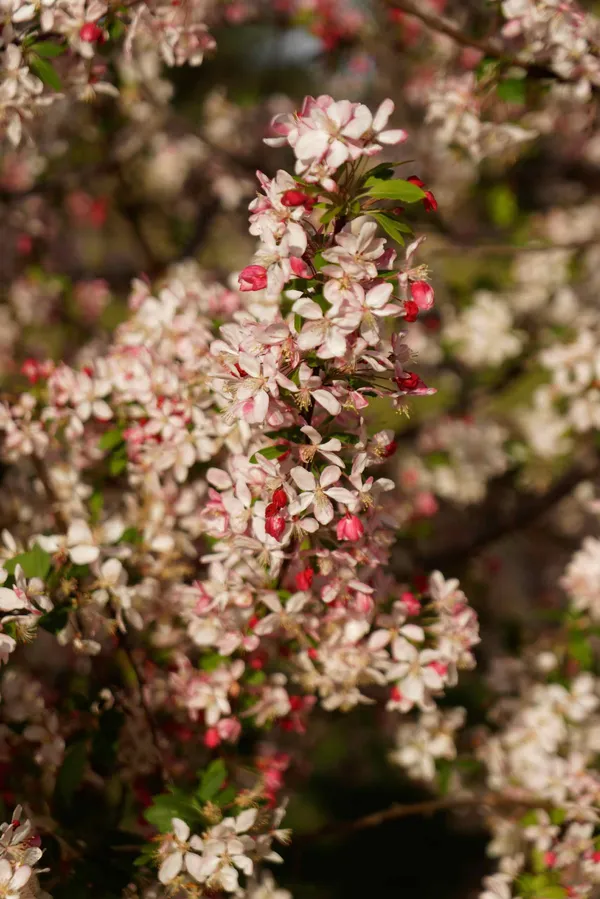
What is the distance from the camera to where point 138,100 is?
144 inches

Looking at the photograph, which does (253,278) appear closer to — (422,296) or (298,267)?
(298,267)

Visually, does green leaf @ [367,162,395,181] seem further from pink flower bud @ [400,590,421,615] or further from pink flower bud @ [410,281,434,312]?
pink flower bud @ [400,590,421,615]

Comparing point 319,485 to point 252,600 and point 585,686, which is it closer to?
point 252,600

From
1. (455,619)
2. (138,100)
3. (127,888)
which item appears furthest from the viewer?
(138,100)

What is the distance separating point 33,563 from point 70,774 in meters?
0.57

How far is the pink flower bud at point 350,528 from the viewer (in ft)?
5.38

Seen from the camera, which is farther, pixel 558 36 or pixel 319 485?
pixel 558 36

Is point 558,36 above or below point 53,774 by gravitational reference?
above

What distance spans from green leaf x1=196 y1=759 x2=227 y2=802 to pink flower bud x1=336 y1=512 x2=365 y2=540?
790 mm

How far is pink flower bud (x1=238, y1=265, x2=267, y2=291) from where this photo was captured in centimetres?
156

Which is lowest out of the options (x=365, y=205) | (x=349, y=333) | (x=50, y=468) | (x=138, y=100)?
(x=50, y=468)

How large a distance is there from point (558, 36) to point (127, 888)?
2.59 m

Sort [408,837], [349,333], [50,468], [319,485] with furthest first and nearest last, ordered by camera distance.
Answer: [408,837] < [50,468] < [319,485] < [349,333]

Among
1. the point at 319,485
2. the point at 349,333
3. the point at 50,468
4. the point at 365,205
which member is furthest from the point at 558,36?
the point at 50,468
